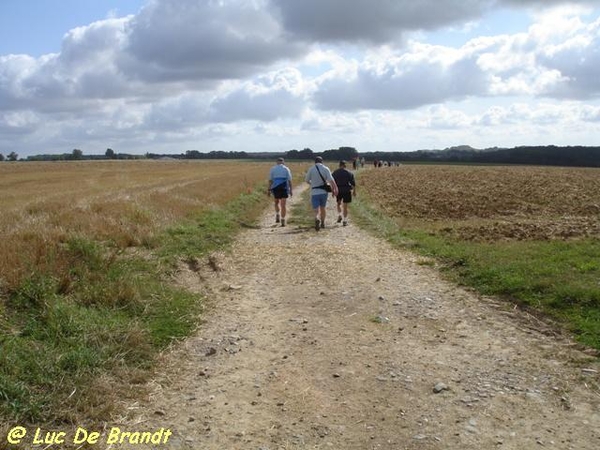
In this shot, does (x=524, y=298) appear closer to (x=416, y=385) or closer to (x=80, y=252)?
(x=416, y=385)

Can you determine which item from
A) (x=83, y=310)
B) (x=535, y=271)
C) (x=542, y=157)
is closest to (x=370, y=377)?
(x=83, y=310)

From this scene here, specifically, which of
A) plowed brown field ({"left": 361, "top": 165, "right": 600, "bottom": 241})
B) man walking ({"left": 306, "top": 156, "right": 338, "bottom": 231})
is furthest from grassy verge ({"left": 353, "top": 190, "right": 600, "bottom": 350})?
man walking ({"left": 306, "top": 156, "right": 338, "bottom": 231})

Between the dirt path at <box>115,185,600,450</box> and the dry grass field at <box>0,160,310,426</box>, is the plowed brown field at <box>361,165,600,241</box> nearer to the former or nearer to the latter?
the dirt path at <box>115,185,600,450</box>

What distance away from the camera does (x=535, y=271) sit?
869 cm

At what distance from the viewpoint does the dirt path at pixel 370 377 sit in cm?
426

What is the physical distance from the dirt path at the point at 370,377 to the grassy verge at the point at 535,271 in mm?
463

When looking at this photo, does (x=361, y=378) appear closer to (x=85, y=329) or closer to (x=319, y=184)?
(x=85, y=329)

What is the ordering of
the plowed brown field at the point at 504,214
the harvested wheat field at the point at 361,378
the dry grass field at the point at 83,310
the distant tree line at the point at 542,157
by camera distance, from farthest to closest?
the distant tree line at the point at 542,157 < the plowed brown field at the point at 504,214 < the dry grass field at the point at 83,310 < the harvested wheat field at the point at 361,378

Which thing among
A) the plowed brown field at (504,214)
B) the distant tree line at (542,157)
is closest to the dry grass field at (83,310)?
the plowed brown field at (504,214)

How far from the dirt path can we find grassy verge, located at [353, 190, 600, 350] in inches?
18.2

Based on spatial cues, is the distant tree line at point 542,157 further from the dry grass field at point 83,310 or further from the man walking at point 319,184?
the dry grass field at point 83,310

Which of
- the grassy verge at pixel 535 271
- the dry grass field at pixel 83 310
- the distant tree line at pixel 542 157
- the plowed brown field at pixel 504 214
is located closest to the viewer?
the dry grass field at pixel 83 310

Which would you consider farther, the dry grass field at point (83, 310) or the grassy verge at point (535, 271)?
the grassy verge at point (535, 271)

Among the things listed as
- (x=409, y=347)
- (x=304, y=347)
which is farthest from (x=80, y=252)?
(x=409, y=347)
